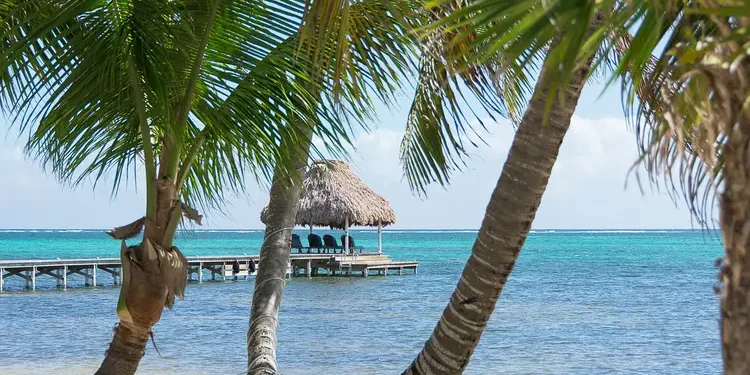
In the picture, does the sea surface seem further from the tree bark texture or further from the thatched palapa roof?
the tree bark texture

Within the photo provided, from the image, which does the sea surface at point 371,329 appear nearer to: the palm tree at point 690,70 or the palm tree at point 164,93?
the palm tree at point 164,93

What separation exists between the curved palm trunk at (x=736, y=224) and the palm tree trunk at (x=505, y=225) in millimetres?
1799

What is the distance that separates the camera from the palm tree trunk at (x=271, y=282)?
5.49 meters

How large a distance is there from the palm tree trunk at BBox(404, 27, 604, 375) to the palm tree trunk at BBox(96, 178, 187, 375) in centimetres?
132

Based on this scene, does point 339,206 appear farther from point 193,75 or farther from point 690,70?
point 690,70

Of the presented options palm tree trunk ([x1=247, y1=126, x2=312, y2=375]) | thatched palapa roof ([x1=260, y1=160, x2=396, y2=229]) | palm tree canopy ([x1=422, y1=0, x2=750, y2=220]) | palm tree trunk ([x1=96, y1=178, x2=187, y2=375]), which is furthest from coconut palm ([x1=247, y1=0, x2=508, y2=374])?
thatched palapa roof ([x1=260, y1=160, x2=396, y2=229])

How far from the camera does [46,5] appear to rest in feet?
12.3

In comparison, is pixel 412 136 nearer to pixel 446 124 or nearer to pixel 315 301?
pixel 446 124

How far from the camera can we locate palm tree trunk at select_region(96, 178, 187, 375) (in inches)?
163

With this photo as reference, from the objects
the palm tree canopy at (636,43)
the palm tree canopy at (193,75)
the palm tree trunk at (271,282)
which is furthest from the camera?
the palm tree trunk at (271,282)

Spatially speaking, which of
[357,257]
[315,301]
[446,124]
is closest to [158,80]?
[446,124]

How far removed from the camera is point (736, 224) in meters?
1.48

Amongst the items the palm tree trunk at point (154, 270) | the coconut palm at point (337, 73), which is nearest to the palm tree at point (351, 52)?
the coconut palm at point (337, 73)

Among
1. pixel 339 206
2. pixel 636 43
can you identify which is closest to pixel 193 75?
pixel 636 43
